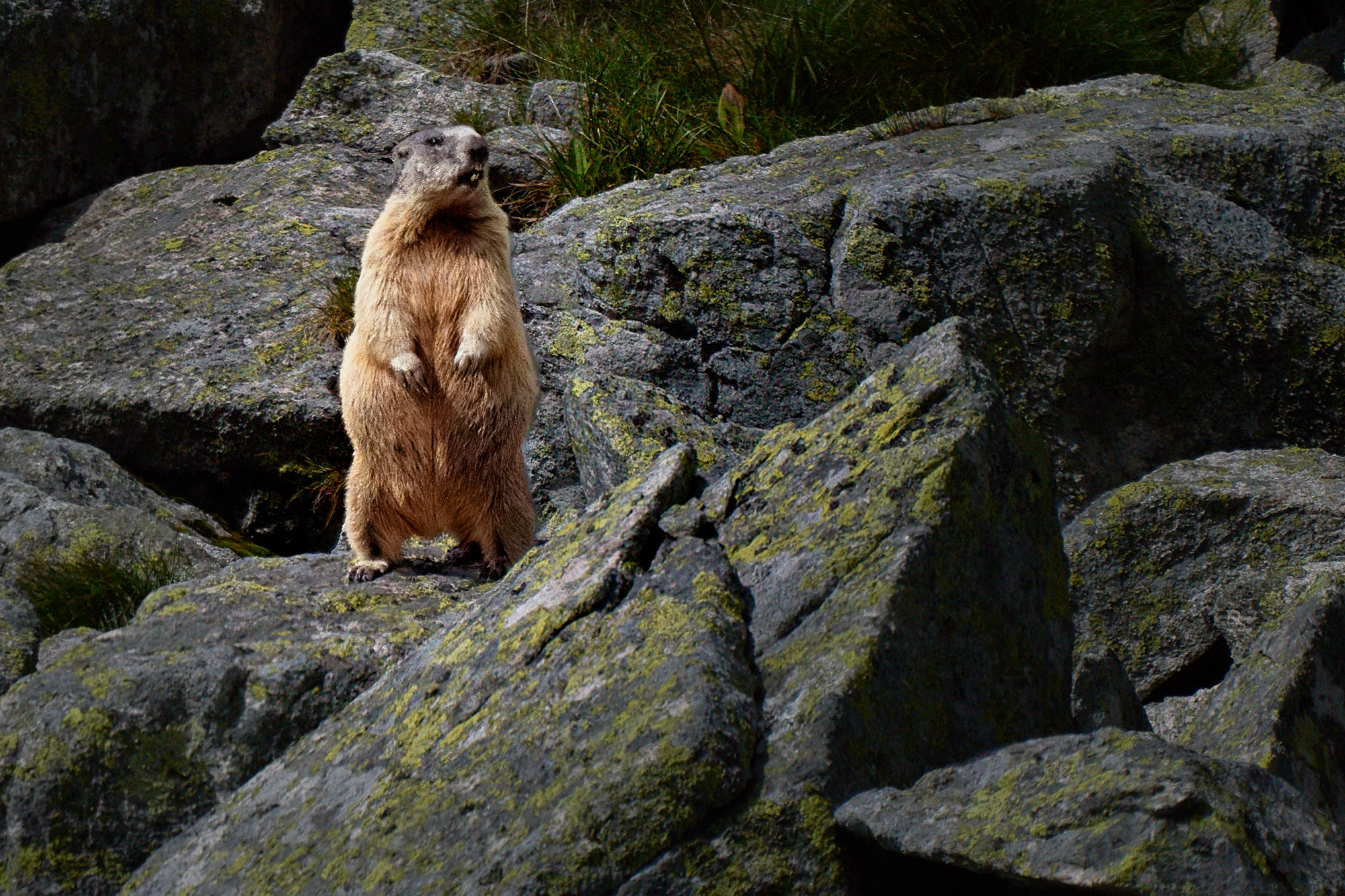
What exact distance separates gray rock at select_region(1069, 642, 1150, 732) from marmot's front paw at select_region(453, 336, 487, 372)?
3014 mm

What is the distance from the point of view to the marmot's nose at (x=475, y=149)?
6262mm

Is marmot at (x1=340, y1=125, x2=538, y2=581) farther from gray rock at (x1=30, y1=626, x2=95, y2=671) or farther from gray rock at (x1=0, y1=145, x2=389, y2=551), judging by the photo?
gray rock at (x1=0, y1=145, x2=389, y2=551)

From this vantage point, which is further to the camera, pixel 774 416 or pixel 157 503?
pixel 157 503

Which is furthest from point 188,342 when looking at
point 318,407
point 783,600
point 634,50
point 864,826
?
point 864,826

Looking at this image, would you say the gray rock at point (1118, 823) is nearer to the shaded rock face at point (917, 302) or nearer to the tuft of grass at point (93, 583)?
the shaded rock face at point (917, 302)

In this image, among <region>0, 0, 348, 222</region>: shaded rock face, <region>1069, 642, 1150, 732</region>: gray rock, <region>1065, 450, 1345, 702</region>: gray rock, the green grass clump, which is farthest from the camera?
<region>0, 0, 348, 222</region>: shaded rock face

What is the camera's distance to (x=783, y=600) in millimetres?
3814

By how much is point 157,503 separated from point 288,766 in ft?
12.3

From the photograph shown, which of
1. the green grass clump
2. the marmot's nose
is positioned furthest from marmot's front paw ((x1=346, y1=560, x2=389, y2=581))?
the green grass clump

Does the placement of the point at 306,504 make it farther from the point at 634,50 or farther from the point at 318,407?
the point at 634,50

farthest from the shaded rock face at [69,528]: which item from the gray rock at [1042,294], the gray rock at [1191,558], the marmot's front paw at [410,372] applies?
the gray rock at [1191,558]

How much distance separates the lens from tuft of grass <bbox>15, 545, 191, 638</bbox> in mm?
6109

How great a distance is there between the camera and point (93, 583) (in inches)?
244

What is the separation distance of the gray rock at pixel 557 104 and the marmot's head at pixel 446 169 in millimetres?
3350
